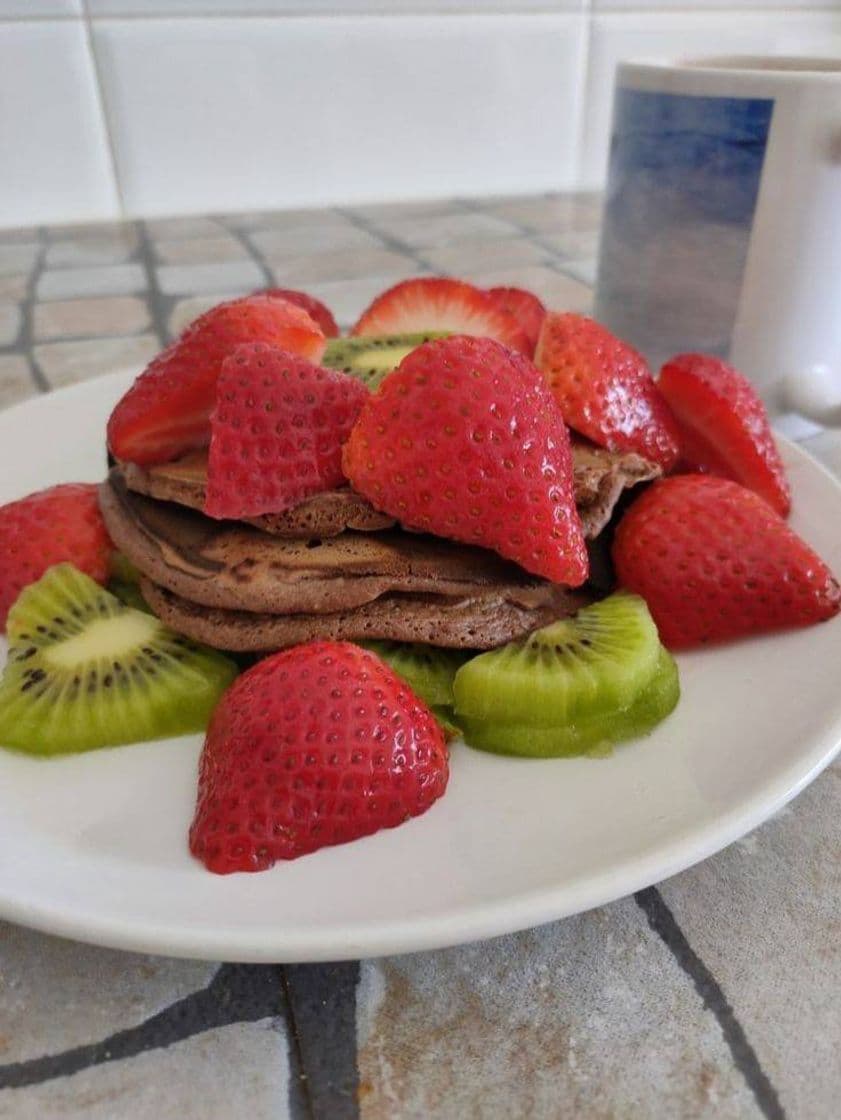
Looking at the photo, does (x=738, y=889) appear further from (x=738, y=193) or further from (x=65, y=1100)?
(x=738, y=193)

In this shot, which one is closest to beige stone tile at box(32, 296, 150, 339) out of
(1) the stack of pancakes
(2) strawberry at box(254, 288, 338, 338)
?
(2) strawberry at box(254, 288, 338, 338)

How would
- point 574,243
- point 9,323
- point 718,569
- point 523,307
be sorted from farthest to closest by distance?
point 574,243 < point 9,323 < point 523,307 < point 718,569

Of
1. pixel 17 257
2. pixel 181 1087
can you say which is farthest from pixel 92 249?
pixel 181 1087

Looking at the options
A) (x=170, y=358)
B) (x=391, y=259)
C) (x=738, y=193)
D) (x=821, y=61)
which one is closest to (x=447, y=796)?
(x=170, y=358)

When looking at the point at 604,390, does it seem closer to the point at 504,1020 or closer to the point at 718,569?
the point at 718,569

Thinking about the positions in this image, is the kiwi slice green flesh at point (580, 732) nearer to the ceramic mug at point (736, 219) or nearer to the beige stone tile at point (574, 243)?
the ceramic mug at point (736, 219)

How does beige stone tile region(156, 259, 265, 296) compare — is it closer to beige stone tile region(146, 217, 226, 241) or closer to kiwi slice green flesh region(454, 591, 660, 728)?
beige stone tile region(146, 217, 226, 241)
